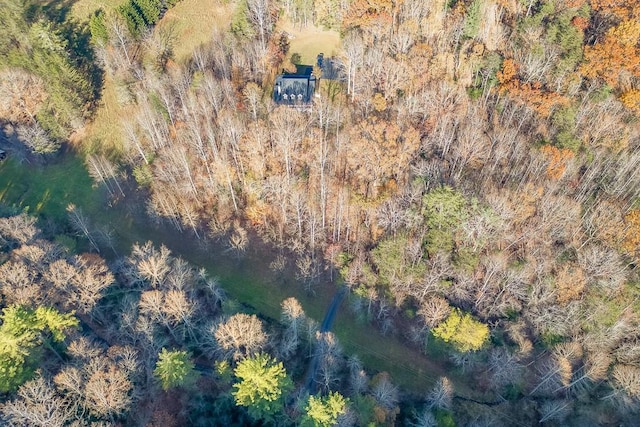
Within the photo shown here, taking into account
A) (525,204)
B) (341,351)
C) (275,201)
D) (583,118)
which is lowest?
(341,351)

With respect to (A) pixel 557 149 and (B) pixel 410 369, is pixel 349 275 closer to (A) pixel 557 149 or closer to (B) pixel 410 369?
(B) pixel 410 369

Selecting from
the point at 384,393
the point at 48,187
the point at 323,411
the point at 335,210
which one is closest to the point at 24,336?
the point at 323,411

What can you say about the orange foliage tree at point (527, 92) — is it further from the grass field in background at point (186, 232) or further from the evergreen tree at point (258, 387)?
the evergreen tree at point (258, 387)

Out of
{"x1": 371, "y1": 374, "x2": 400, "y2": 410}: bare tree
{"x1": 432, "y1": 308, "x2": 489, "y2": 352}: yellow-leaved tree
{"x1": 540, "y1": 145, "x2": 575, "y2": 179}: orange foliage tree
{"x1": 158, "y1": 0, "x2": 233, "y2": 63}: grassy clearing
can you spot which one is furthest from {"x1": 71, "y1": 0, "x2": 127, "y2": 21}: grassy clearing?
{"x1": 432, "y1": 308, "x2": 489, "y2": 352}: yellow-leaved tree

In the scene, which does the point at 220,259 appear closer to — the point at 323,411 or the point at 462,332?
the point at 323,411

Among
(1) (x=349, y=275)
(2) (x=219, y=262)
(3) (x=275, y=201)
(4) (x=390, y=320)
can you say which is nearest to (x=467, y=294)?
(4) (x=390, y=320)

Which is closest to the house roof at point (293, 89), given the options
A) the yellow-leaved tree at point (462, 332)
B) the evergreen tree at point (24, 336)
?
the yellow-leaved tree at point (462, 332)
